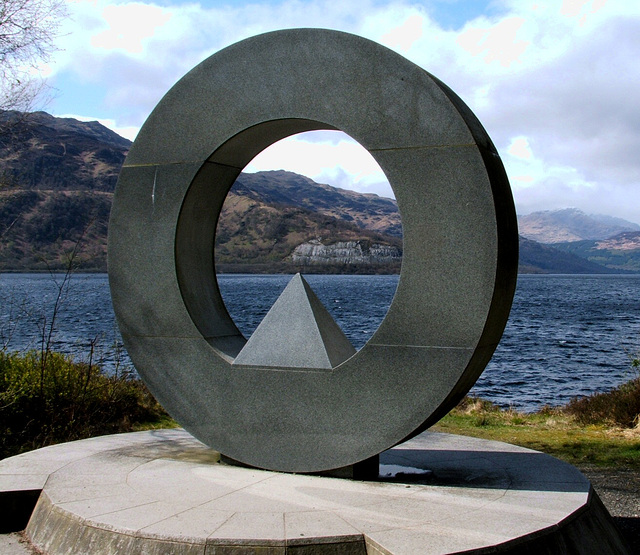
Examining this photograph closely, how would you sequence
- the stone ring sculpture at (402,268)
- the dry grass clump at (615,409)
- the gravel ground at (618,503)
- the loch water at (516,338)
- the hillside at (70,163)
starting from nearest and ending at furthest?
1. the gravel ground at (618,503)
2. the stone ring sculpture at (402,268)
3. the dry grass clump at (615,409)
4. the loch water at (516,338)
5. the hillside at (70,163)

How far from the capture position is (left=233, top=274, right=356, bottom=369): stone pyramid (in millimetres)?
6941

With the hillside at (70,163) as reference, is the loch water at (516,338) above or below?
below

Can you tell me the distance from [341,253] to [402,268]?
94.4m

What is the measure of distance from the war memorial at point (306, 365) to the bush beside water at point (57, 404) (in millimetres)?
2223

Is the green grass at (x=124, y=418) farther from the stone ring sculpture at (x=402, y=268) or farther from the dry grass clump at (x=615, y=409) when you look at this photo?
the stone ring sculpture at (x=402, y=268)

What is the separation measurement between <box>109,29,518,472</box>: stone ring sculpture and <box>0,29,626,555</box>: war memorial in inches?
0.7

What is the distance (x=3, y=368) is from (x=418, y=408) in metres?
6.94

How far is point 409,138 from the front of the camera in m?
6.41

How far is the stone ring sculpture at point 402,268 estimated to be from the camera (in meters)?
6.23

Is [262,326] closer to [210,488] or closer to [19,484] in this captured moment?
[210,488]

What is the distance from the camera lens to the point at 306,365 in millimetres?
6879

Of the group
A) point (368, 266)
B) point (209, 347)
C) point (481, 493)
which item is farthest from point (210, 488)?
point (368, 266)

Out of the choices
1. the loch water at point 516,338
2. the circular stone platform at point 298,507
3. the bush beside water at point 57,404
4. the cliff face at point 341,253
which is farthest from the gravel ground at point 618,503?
the cliff face at point 341,253

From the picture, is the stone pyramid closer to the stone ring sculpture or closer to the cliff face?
the stone ring sculpture
